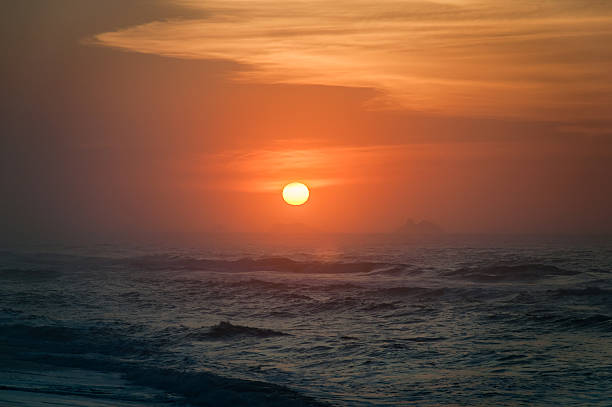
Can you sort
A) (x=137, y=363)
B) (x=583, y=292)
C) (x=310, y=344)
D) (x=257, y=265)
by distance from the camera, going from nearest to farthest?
(x=137, y=363)
(x=310, y=344)
(x=583, y=292)
(x=257, y=265)

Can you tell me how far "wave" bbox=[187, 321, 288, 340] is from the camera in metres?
21.3

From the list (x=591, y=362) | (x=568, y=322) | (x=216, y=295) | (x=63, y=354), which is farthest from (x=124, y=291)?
(x=591, y=362)

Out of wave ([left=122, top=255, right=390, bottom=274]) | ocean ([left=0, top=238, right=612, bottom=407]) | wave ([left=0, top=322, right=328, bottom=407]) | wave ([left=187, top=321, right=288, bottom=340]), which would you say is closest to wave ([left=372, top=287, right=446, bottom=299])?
ocean ([left=0, top=238, right=612, bottom=407])

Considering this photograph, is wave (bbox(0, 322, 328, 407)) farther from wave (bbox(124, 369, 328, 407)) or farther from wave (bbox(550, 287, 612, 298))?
wave (bbox(550, 287, 612, 298))

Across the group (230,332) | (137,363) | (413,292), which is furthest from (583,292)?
(137,363)

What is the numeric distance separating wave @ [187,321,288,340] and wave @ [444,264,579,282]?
24.4 meters

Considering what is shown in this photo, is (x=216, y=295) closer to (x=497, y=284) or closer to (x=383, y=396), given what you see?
(x=497, y=284)

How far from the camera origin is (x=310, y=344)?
19.7 m

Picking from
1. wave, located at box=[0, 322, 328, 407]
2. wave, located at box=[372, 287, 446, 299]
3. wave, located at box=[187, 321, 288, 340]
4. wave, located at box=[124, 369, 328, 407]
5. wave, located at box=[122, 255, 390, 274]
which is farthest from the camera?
wave, located at box=[122, 255, 390, 274]

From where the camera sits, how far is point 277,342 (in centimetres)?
2014

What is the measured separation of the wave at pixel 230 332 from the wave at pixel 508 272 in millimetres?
24383

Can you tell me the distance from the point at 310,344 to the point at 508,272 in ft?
103

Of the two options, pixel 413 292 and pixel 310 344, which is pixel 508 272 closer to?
pixel 413 292

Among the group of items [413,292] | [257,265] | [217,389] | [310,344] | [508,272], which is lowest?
[257,265]
